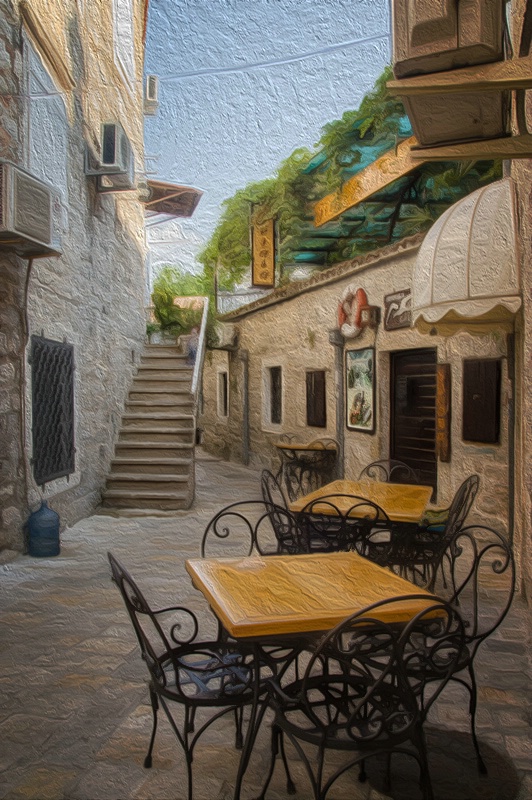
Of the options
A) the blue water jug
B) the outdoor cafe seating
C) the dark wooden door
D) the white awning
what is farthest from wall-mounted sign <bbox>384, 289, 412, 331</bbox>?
the outdoor cafe seating

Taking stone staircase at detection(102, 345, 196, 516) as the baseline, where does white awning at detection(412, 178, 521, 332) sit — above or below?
above

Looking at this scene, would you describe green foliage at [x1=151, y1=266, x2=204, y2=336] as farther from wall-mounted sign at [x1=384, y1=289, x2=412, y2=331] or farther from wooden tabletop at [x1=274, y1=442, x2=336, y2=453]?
wall-mounted sign at [x1=384, y1=289, x2=412, y2=331]

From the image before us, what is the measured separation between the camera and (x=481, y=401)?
17.1ft

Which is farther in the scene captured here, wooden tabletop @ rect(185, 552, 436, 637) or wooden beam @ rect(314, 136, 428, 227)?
wooden beam @ rect(314, 136, 428, 227)

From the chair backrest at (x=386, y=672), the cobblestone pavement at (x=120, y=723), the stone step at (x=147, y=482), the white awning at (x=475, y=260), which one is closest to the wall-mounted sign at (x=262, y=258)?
the stone step at (x=147, y=482)

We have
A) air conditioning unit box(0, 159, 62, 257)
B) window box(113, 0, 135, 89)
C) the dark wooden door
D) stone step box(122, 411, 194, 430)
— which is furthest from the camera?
window box(113, 0, 135, 89)

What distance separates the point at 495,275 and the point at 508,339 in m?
1.38

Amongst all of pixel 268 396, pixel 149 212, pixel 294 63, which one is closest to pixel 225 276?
pixel 149 212

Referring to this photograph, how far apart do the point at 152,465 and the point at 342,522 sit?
4492 millimetres

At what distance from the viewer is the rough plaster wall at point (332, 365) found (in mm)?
5305

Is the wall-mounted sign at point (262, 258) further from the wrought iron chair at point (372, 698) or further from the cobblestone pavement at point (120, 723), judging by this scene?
the wrought iron chair at point (372, 698)

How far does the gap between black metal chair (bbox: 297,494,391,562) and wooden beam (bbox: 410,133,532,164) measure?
70.7 inches

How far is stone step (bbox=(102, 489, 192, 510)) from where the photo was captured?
7.11m

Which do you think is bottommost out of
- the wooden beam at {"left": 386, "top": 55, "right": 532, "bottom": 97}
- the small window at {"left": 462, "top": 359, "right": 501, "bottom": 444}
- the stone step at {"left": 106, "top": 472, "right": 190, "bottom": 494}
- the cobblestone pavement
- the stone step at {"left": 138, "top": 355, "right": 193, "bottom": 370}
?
the cobblestone pavement
